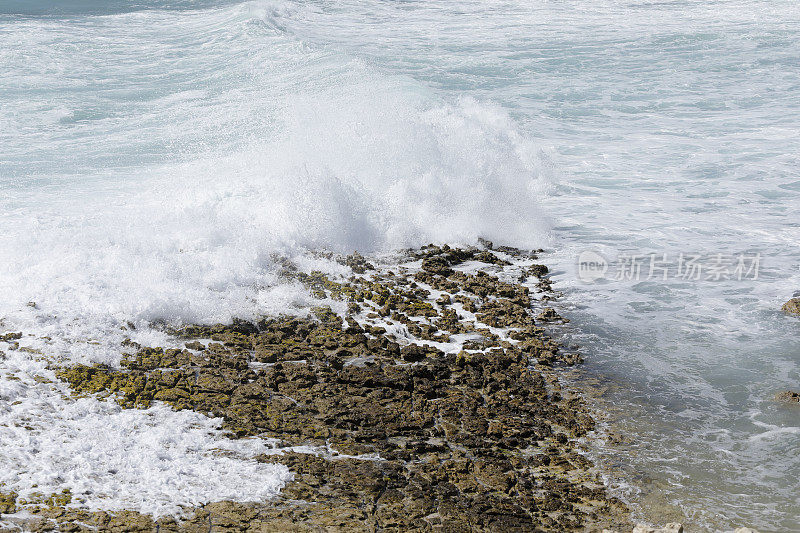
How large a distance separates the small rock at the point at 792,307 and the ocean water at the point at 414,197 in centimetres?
18

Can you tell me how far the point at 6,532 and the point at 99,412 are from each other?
4.56 feet

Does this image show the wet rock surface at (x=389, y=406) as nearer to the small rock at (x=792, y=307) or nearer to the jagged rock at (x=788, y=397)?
the jagged rock at (x=788, y=397)

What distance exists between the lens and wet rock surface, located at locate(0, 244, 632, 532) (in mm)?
4574

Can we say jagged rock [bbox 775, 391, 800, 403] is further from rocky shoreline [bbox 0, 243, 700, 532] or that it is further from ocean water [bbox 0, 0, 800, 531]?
rocky shoreline [bbox 0, 243, 700, 532]

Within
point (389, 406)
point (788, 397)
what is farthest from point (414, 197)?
point (788, 397)

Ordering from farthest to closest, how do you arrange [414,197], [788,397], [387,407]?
1. [414,197]
2. [788,397]
3. [387,407]

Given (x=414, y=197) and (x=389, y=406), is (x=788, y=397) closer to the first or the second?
(x=389, y=406)

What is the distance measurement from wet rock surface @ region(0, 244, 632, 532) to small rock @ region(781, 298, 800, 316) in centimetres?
248

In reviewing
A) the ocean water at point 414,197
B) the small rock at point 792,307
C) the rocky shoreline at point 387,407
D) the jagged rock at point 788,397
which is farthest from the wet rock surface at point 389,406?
the small rock at point 792,307

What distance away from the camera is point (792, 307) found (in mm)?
7758

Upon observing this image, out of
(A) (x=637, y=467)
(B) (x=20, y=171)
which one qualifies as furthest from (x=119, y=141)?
(A) (x=637, y=467)

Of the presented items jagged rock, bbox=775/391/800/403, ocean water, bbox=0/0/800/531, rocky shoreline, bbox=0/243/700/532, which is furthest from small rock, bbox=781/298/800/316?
rocky shoreline, bbox=0/243/700/532

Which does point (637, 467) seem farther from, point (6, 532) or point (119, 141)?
point (119, 141)

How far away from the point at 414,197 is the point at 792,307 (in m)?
5.18
